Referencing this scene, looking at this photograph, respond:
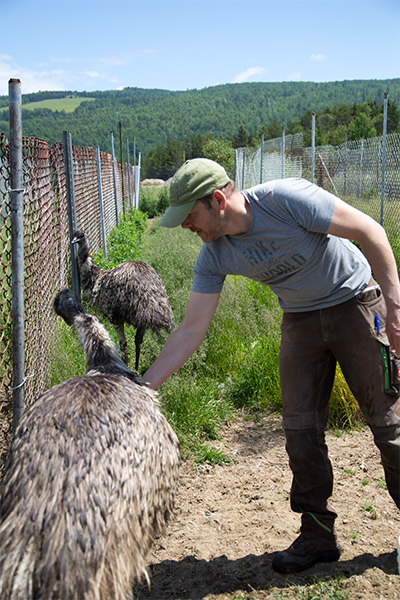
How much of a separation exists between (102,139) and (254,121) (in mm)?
54726

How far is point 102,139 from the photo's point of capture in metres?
82.7

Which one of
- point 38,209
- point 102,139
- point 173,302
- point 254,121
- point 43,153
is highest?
point 254,121

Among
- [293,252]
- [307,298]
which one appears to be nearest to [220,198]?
[293,252]

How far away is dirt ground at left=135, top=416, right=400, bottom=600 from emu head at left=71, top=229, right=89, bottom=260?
2868 mm

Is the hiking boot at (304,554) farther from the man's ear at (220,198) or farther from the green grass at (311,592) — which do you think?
the man's ear at (220,198)

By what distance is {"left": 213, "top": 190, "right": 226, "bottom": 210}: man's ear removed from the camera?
2676 mm

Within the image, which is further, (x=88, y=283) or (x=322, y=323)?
(x=88, y=283)

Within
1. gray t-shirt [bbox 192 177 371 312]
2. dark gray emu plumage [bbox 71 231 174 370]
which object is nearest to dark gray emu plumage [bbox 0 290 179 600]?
gray t-shirt [bbox 192 177 371 312]

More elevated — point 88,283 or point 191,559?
point 88,283

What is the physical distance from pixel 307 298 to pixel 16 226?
5.27ft

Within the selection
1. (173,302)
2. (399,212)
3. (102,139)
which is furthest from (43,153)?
(102,139)

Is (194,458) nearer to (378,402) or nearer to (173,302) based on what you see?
(378,402)

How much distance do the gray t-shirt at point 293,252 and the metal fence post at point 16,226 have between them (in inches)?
39.1

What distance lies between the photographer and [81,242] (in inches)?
249
